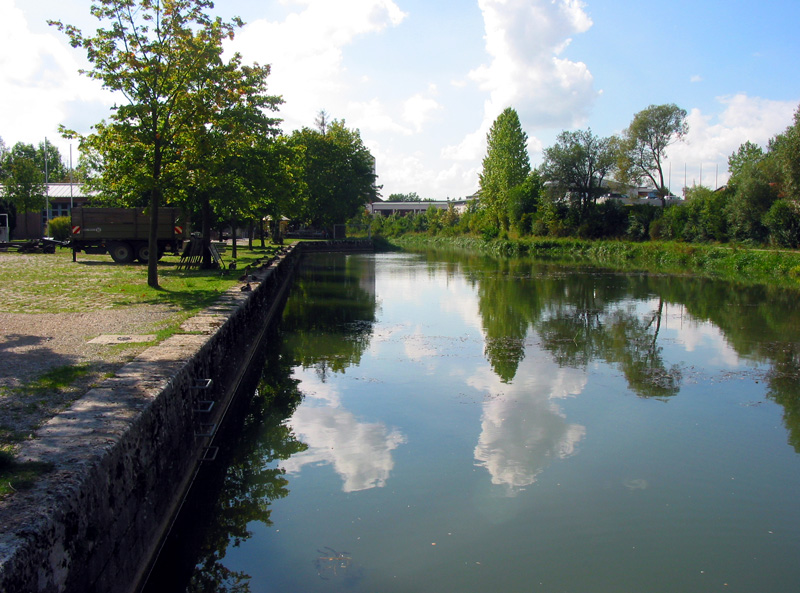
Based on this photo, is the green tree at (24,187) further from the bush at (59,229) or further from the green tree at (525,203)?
the green tree at (525,203)

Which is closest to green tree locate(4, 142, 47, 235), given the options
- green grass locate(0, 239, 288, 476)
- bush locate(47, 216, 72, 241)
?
bush locate(47, 216, 72, 241)

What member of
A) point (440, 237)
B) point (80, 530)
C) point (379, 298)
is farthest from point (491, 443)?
point (440, 237)

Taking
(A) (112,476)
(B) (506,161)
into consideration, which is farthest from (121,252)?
(B) (506,161)

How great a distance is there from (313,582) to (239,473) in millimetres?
2528

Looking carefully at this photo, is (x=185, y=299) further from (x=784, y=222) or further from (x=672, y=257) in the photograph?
(x=672, y=257)

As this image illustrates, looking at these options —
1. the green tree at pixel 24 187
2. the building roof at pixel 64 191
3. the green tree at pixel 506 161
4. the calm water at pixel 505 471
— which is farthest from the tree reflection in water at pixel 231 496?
the green tree at pixel 506 161

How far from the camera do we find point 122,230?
987 inches

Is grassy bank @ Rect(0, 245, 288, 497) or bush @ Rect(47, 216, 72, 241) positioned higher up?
bush @ Rect(47, 216, 72, 241)

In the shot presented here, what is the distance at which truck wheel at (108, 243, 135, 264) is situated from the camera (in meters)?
24.9

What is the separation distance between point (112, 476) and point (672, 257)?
42.3 meters

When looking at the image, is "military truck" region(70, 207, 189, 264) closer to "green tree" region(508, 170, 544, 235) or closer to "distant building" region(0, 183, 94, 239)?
"distant building" region(0, 183, 94, 239)

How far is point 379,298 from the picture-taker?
2267 centimetres

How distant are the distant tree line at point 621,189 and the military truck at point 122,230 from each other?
3076 centimetres

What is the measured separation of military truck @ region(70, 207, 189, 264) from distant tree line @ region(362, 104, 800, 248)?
30760 millimetres
